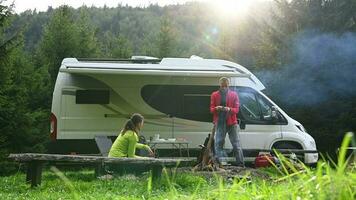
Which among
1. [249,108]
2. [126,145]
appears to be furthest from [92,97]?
[126,145]

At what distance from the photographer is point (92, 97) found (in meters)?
11.5

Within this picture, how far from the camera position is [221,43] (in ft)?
98.6

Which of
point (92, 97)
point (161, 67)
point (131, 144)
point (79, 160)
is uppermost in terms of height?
point (161, 67)

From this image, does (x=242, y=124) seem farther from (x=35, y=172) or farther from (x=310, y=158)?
(x=35, y=172)

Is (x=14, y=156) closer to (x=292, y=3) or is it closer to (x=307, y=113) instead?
(x=307, y=113)

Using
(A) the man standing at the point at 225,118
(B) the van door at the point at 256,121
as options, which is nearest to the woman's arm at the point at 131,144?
(A) the man standing at the point at 225,118

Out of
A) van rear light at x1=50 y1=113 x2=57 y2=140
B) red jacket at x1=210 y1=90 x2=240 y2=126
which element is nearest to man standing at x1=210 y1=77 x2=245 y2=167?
red jacket at x1=210 y1=90 x2=240 y2=126

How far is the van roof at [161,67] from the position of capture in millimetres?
10836

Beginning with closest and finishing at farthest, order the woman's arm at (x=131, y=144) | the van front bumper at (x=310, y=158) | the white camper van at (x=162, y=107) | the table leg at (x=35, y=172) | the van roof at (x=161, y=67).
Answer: the table leg at (x=35, y=172), the woman's arm at (x=131, y=144), the van roof at (x=161, y=67), the van front bumper at (x=310, y=158), the white camper van at (x=162, y=107)

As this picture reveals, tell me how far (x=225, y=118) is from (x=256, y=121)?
2.00 m

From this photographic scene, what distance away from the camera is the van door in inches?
456

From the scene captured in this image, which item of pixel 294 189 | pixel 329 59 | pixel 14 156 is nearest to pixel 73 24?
pixel 329 59

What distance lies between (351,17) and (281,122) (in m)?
8.37

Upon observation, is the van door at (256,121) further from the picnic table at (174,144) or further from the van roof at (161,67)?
the picnic table at (174,144)
